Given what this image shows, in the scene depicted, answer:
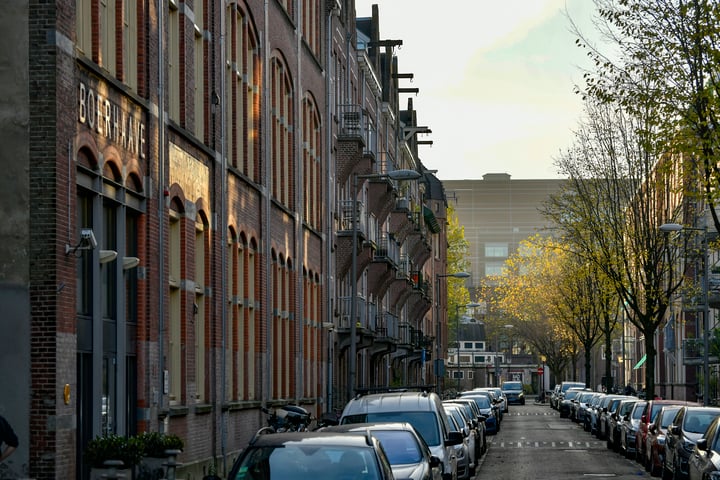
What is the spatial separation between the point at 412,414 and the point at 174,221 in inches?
232

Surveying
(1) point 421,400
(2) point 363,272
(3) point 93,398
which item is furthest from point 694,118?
(2) point 363,272

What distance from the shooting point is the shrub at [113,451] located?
17672 mm

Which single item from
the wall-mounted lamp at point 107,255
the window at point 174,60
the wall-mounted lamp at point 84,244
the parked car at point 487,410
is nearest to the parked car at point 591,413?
the parked car at point 487,410

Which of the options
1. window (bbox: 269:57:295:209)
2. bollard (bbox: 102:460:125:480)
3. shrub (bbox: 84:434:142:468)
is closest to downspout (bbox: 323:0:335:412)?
window (bbox: 269:57:295:209)

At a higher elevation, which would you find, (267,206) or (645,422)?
(267,206)

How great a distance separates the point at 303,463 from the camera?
1255 centimetres

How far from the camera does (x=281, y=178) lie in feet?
121

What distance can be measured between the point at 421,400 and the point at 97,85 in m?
7.05

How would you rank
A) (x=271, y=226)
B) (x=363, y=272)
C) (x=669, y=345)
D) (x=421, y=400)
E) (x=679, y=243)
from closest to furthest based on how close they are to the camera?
(x=421, y=400) < (x=271, y=226) < (x=679, y=243) < (x=363, y=272) < (x=669, y=345)

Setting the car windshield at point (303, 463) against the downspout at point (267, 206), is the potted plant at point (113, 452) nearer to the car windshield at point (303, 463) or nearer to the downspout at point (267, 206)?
the car windshield at point (303, 463)

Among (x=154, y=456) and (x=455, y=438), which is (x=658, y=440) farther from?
(x=154, y=456)

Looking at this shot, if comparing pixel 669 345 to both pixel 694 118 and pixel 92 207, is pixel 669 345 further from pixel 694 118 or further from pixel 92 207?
pixel 92 207

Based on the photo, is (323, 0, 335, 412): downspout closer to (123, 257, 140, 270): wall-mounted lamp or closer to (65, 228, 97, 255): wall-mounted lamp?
(123, 257, 140, 270): wall-mounted lamp

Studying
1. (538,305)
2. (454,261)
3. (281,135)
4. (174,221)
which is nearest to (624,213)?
(281,135)
